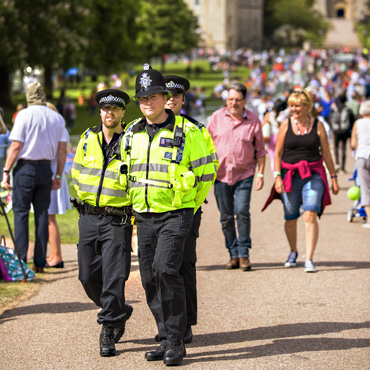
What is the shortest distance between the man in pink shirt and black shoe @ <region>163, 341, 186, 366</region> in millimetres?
3432

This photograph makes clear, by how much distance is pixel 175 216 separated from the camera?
600cm

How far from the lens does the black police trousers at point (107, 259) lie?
6.28 meters

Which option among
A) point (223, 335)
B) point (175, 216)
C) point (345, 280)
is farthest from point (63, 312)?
point (345, 280)

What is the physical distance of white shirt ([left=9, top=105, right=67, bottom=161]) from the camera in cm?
881

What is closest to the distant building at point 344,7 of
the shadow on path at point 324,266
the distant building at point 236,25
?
the distant building at point 236,25

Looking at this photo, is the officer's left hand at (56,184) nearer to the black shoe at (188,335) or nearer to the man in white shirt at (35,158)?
the man in white shirt at (35,158)

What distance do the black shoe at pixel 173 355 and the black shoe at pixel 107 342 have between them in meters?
0.43

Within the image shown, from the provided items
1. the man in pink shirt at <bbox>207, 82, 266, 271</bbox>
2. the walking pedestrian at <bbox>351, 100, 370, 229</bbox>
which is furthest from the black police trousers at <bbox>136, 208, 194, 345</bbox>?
the walking pedestrian at <bbox>351, 100, 370, 229</bbox>

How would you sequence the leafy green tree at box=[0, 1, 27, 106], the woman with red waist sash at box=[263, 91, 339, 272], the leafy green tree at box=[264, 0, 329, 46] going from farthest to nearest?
the leafy green tree at box=[264, 0, 329, 46]
the leafy green tree at box=[0, 1, 27, 106]
the woman with red waist sash at box=[263, 91, 339, 272]

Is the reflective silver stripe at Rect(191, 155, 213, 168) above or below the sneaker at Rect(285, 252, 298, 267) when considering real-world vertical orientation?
above

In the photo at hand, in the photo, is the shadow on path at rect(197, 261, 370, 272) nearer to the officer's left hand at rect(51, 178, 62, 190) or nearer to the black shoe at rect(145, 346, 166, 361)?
the officer's left hand at rect(51, 178, 62, 190)

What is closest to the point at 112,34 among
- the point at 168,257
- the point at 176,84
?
the point at 176,84

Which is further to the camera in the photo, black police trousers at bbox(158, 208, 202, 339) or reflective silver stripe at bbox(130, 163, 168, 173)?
black police trousers at bbox(158, 208, 202, 339)

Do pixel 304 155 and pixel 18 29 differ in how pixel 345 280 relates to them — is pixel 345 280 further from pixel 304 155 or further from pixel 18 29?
pixel 18 29
